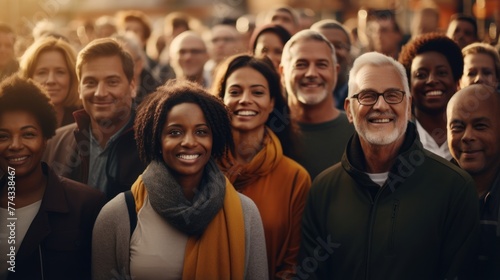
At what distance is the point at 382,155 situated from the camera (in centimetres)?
→ 481

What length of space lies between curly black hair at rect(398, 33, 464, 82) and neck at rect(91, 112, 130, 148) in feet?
7.75

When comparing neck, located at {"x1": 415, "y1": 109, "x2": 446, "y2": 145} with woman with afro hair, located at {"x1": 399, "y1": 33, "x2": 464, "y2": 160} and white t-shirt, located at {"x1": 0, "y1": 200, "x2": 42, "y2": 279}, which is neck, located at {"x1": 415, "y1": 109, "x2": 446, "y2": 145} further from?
white t-shirt, located at {"x1": 0, "y1": 200, "x2": 42, "y2": 279}

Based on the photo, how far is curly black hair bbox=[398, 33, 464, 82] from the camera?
20.9 feet

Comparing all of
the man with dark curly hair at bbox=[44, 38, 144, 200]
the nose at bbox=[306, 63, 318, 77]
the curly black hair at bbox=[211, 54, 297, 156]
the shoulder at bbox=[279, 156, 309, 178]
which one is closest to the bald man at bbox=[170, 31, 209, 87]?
the nose at bbox=[306, 63, 318, 77]

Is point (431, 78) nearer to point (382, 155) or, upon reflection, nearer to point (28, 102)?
point (382, 155)

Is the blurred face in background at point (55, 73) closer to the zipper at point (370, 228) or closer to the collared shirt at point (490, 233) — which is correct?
the zipper at point (370, 228)

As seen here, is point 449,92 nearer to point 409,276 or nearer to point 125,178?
point 409,276

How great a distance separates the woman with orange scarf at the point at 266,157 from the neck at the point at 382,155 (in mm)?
634

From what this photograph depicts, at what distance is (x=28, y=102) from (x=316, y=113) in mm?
2227

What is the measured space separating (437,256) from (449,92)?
2084 mm

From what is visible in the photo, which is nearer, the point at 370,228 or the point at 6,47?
the point at 370,228

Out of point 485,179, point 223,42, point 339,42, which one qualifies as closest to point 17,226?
point 485,179

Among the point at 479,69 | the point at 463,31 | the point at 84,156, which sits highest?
the point at 463,31

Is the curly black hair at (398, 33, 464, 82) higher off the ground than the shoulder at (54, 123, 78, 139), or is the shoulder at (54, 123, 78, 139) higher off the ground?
the curly black hair at (398, 33, 464, 82)
